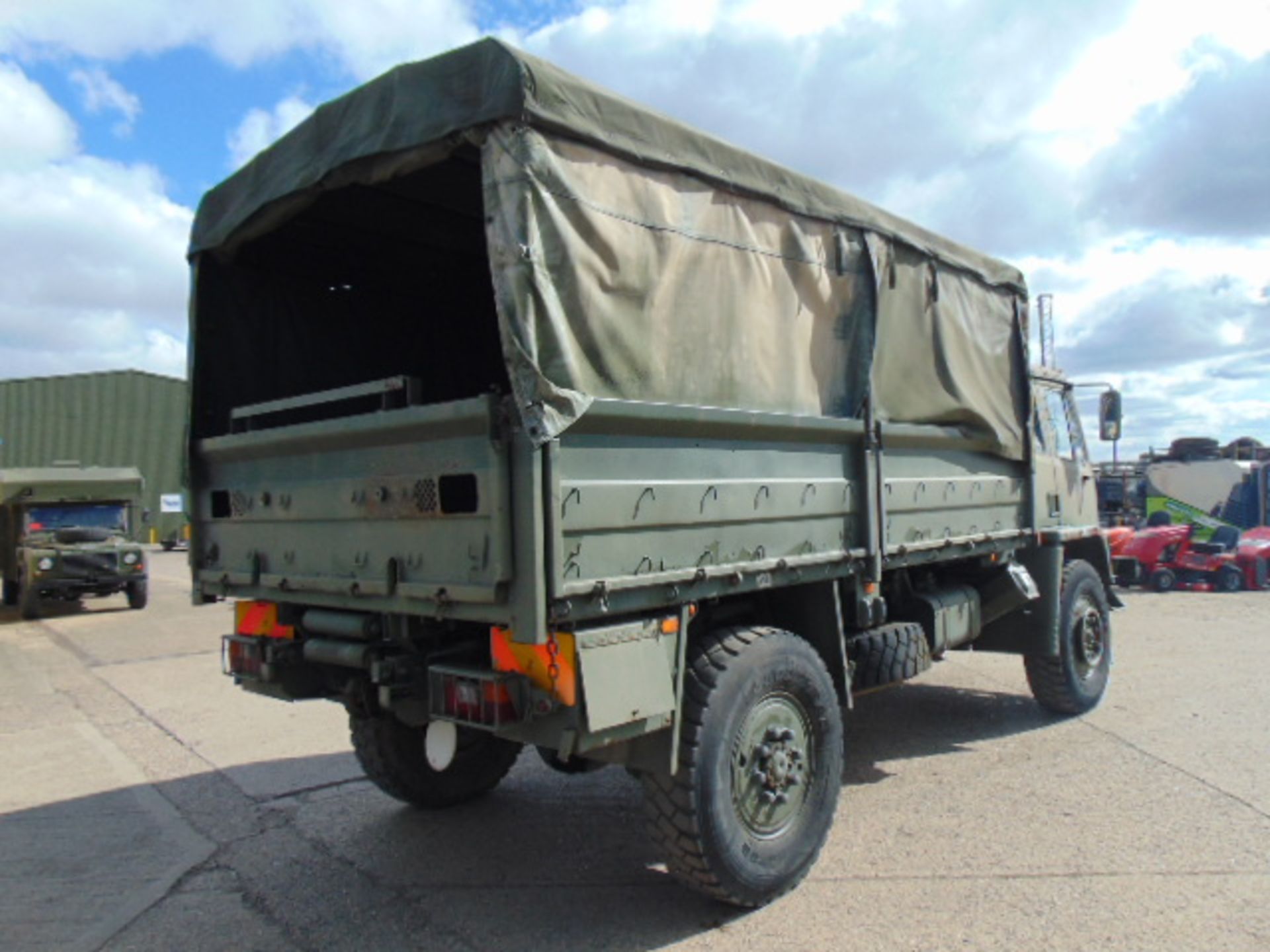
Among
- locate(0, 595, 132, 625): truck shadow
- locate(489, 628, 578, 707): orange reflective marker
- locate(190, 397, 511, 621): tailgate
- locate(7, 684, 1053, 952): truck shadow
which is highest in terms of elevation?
locate(190, 397, 511, 621): tailgate

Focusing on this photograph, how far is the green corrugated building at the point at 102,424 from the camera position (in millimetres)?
36406

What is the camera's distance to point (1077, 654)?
709 cm

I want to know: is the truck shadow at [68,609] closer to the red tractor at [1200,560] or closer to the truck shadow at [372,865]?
the truck shadow at [372,865]

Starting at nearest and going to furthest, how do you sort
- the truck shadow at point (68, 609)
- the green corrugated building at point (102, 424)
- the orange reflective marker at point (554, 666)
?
1. the orange reflective marker at point (554, 666)
2. the truck shadow at point (68, 609)
3. the green corrugated building at point (102, 424)

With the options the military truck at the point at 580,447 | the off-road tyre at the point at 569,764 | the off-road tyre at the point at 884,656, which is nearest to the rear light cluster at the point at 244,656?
the military truck at the point at 580,447

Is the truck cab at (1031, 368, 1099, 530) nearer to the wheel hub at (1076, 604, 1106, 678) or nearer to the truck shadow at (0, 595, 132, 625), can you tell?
the wheel hub at (1076, 604, 1106, 678)

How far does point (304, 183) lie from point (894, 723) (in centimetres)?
527

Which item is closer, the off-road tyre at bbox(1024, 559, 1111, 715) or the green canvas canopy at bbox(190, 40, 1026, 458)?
the green canvas canopy at bbox(190, 40, 1026, 458)

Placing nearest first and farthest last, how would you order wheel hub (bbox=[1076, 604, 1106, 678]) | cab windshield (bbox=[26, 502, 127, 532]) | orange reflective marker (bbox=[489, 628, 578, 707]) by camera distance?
orange reflective marker (bbox=[489, 628, 578, 707]) → wheel hub (bbox=[1076, 604, 1106, 678]) → cab windshield (bbox=[26, 502, 127, 532])

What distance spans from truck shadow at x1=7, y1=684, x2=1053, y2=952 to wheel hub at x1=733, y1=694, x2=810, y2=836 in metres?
0.37

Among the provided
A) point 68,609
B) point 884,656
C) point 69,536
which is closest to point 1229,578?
point 884,656

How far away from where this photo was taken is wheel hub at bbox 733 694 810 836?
3.91 metres

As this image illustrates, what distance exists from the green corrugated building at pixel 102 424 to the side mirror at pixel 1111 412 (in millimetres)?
34727

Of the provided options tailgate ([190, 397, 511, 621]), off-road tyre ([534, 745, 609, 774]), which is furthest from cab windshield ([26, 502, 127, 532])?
off-road tyre ([534, 745, 609, 774])
